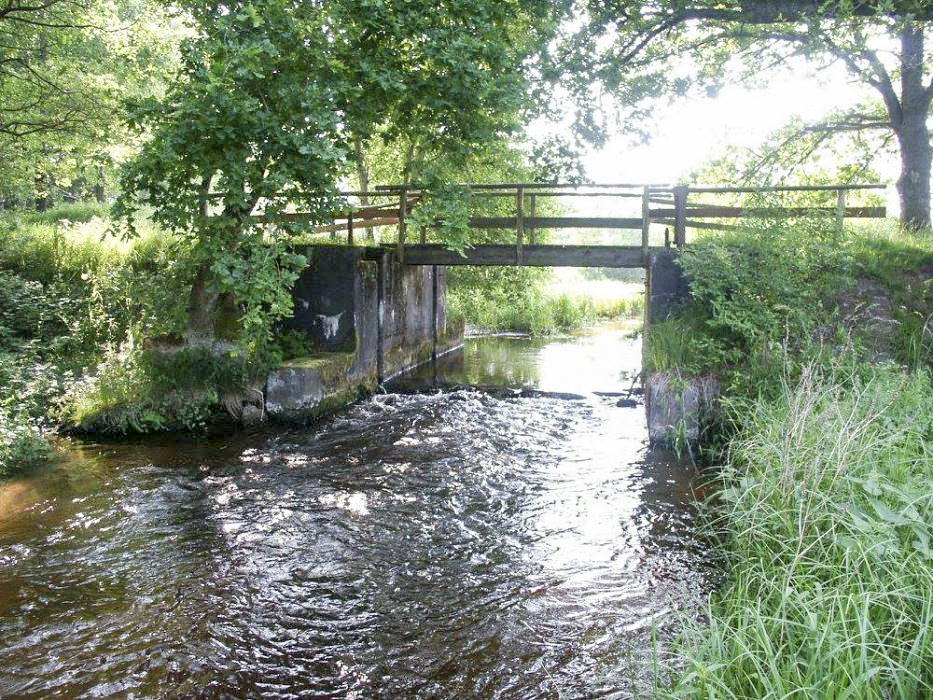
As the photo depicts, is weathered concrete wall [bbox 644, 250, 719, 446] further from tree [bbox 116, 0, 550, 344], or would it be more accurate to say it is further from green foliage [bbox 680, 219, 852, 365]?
tree [bbox 116, 0, 550, 344]

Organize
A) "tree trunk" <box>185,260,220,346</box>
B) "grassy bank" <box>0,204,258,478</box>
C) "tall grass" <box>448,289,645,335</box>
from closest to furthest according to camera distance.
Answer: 1. "grassy bank" <box>0,204,258,478</box>
2. "tree trunk" <box>185,260,220,346</box>
3. "tall grass" <box>448,289,645,335</box>

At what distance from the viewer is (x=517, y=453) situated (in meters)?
9.59

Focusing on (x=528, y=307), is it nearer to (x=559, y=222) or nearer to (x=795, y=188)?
(x=559, y=222)

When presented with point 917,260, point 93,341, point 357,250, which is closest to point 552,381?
point 357,250

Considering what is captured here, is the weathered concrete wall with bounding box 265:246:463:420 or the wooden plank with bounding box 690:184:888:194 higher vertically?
the wooden plank with bounding box 690:184:888:194

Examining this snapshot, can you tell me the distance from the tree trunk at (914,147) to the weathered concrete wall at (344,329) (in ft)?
32.0

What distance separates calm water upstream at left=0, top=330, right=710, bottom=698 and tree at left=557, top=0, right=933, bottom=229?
18.8 feet

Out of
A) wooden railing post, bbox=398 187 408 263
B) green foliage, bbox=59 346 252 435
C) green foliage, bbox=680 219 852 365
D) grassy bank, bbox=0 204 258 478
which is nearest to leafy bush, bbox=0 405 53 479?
grassy bank, bbox=0 204 258 478

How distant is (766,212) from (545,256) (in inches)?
152

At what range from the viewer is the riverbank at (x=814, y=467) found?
354cm

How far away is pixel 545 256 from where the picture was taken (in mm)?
13250

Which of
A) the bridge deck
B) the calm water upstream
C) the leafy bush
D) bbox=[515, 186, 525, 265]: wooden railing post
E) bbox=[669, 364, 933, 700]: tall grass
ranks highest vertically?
bbox=[515, 186, 525, 265]: wooden railing post

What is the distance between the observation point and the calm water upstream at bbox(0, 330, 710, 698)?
4.61 m

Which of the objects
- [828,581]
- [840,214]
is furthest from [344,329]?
[828,581]
